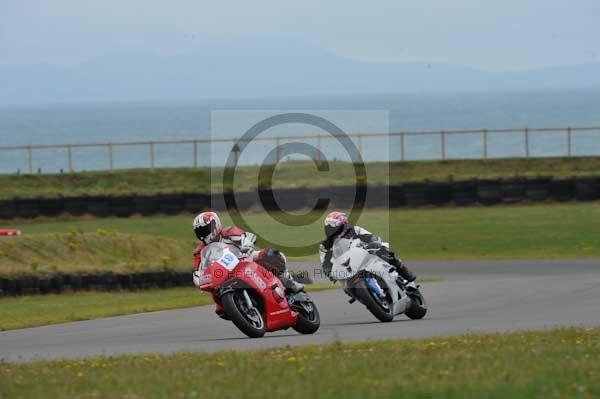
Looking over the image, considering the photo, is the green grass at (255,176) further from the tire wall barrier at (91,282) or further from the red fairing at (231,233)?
the red fairing at (231,233)

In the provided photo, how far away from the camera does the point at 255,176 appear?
4269 centimetres

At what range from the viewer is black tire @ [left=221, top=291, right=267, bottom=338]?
42.0 ft

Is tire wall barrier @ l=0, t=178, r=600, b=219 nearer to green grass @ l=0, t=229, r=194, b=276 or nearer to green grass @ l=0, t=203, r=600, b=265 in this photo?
green grass @ l=0, t=203, r=600, b=265

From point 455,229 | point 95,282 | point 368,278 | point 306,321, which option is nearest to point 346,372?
point 306,321

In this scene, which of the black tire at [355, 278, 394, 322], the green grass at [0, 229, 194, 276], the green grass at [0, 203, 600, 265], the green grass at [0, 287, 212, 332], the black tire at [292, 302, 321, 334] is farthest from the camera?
the green grass at [0, 203, 600, 265]

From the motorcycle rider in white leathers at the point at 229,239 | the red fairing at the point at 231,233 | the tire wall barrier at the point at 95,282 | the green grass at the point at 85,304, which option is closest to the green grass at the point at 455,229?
the tire wall barrier at the point at 95,282

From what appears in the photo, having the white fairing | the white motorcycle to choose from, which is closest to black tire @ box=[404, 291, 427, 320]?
the white motorcycle

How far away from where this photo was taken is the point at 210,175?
4397cm

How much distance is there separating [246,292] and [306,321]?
119cm

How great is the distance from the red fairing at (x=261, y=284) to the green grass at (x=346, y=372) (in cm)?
151

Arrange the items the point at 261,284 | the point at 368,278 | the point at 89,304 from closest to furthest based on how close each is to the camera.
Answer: the point at 261,284, the point at 368,278, the point at 89,304

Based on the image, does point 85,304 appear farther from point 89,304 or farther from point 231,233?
point 231,233

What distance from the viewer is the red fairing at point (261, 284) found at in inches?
513

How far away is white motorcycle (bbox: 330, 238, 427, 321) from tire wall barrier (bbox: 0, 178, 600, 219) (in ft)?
70.8
